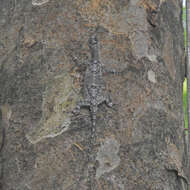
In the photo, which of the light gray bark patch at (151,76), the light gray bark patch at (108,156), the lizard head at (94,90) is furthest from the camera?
the light gray bark patch at (151,76)

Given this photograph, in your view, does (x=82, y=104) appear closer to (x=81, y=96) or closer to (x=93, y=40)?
(x=81, y=96)

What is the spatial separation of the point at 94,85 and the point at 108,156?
35 centimetres

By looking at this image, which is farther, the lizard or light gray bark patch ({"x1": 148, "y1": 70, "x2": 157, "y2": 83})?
light gray bark patch ({"x1": 148, "y1": 70, "x2": 157, "y2": 83})

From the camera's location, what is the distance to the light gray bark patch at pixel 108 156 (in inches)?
52.4

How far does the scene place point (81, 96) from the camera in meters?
1.45

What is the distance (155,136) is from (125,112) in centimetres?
20

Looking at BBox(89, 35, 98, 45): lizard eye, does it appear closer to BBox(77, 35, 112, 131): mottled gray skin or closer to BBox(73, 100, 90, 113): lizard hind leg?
BBox(77, 35, 112, 131): mottled gray skin

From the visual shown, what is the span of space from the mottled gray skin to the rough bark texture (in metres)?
0.03

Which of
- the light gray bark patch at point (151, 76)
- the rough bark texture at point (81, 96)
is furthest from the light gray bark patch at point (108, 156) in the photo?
the light gray bark patch at point (151, 76)

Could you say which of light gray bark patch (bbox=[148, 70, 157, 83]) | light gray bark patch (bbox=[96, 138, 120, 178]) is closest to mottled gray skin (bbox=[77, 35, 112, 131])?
light gray bark patch (bbox=[96, 138, 120, 178])

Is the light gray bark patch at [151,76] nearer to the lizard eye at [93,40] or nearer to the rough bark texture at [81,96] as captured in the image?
the rough bark texture at [81,96]

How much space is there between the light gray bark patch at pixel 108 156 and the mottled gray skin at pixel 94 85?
0.45 feet

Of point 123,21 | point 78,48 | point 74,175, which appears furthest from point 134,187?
point 123,21

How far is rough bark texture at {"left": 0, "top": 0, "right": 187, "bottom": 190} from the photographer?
134 cm
